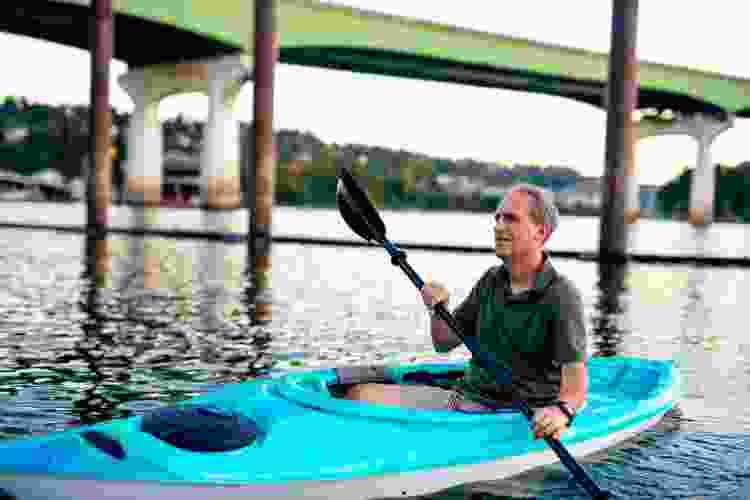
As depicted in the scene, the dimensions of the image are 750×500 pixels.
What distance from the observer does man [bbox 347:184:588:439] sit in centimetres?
447

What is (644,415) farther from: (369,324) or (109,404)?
(369,324)

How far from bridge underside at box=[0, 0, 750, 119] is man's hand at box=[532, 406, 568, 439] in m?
39.6

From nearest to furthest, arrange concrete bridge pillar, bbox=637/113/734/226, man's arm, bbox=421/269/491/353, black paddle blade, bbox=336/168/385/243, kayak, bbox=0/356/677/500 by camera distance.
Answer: kayak, bbox=0/356/677/500, man's arm, bbox=421/269/491/353, black paddle blade, bbox=336/168/385/243, concrete bridge pillar, bbox=637/113/734/226

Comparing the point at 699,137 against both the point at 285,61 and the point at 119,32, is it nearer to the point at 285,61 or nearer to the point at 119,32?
the point at 285,61

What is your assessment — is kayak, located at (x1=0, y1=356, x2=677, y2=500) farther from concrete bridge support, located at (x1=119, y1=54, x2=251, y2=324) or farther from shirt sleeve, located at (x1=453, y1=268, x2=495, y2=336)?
concrete bridge support, located at (x1=119, y1=54, x2=251, y2=324)

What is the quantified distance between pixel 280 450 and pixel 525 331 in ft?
3.74

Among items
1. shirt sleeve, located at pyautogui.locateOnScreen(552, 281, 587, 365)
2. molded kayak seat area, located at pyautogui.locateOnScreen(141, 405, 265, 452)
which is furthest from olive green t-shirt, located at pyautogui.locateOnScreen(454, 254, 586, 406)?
molded kayak seat area, located at pyautogui.locateOnScreen(141, 405, 265, 452)

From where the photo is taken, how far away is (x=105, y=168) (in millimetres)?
24672

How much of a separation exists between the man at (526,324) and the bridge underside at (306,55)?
3900cm

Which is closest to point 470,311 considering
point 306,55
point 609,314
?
point 609,314

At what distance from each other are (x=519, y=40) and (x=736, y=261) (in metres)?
33.6

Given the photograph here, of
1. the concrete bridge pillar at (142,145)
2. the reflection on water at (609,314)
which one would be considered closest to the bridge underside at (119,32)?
the concrete bridge pillar at (142,145)

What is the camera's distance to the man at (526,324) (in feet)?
14.7

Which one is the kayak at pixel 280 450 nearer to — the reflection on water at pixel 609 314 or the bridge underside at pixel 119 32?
the reflection on water at pixel 609 314
